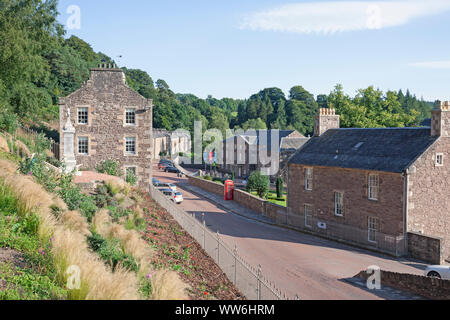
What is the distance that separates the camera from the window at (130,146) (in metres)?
37.9

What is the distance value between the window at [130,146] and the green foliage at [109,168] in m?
2.13

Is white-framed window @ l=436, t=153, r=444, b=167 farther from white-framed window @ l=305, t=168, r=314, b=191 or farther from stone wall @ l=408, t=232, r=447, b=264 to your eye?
white-framed window @ l=305, t=168, r=314, b=191

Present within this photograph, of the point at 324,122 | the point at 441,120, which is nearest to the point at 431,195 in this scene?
the point at 441,120

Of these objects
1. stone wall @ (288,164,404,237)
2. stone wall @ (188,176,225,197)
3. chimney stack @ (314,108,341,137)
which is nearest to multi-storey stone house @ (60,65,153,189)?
stone wall @ (188,176,225,197)

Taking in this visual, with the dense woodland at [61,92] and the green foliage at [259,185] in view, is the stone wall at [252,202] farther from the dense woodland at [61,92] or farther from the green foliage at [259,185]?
the dense woodland at [61,92]

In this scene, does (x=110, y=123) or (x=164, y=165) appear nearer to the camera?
(x=110, y=123)

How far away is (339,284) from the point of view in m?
19.6

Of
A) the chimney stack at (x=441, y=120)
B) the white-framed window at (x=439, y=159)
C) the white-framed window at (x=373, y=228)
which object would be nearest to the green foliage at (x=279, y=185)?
the white-framed window at (x=373, y=228)

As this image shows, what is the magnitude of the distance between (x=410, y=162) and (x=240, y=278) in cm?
1685

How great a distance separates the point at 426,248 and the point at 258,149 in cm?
4780

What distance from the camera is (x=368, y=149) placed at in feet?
98.9

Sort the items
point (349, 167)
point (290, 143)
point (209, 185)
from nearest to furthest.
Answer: point (349, 167) < point (209, 185) < point (290, 143)

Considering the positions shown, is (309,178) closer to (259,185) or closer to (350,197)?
(350,197)
